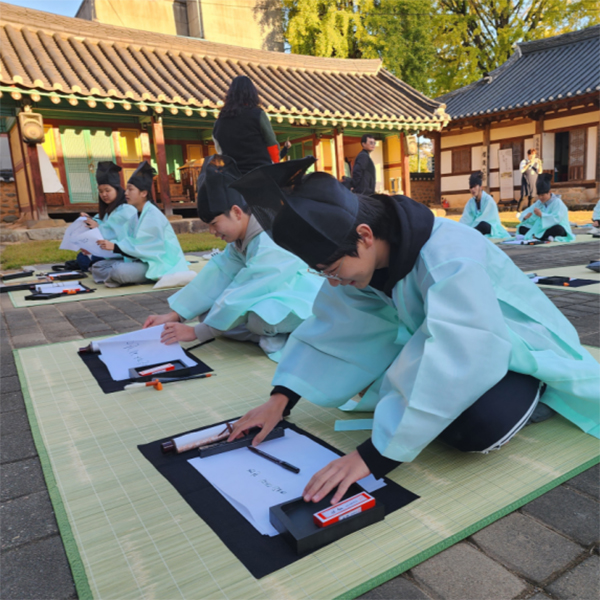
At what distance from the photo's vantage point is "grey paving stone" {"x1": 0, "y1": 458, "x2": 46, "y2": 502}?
5.08 ft

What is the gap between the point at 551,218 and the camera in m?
7.81

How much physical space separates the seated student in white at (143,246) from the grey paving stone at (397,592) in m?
4.52

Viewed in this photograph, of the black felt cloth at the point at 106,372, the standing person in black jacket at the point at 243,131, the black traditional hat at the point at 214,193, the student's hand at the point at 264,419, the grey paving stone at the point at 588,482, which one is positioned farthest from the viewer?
the standing person in black jacket at the point at 243,131

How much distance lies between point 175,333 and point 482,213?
286 inches

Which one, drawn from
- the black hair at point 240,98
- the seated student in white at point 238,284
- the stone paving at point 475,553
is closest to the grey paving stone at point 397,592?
the stone paving at point 475,553

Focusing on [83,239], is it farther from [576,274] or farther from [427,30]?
[427,30]

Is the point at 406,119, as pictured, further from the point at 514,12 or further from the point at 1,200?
the point at 514,12

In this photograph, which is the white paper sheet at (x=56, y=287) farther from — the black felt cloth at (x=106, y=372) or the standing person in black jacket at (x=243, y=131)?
the standing person in black jacket at (x=243, y=131)

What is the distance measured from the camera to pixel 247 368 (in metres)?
2.63

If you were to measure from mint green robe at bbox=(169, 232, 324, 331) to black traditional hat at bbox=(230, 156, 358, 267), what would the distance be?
1.45m

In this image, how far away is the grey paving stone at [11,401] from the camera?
7.20ft

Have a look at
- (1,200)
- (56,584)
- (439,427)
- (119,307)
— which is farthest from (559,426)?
(1,200)

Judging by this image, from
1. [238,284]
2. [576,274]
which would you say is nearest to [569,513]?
[238,284]

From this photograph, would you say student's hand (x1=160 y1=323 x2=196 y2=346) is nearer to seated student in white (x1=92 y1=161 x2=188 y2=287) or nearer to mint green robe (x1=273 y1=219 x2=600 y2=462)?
mint green robe (x1=273 y1=219 x2=600 y2=462)
